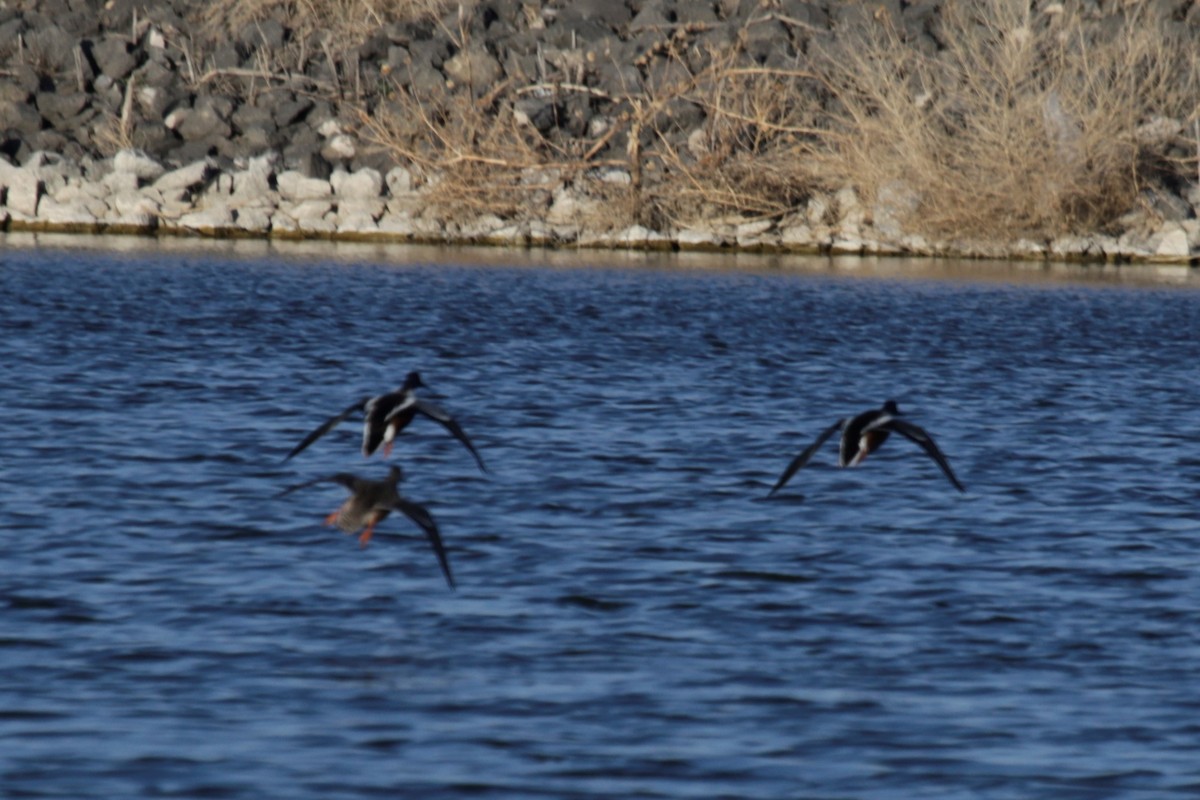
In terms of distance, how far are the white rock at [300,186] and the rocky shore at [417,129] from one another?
0.05 meters

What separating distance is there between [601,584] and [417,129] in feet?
102

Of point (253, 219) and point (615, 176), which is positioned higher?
point (615, 176)

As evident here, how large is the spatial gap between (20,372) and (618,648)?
12745 mm

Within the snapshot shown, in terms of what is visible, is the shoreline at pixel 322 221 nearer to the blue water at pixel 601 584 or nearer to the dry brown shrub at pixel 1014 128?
the dry brown shrub at pixel 1014 128

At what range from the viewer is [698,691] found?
354 inches

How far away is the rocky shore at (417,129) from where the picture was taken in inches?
1577

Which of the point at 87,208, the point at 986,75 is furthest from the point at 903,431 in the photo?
the point at 87,208

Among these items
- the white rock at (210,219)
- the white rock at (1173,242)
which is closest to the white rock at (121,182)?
the white rock at (210,219)

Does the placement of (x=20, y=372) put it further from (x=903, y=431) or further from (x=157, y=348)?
(x=903, y=431)

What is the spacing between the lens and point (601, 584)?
36.3 feet

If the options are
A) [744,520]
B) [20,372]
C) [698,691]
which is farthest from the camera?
[20,372]

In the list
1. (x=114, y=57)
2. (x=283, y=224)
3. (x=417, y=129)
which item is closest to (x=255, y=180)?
(x=283, y=224)

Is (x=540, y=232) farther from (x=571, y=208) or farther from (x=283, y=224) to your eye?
(x=283, y=224)

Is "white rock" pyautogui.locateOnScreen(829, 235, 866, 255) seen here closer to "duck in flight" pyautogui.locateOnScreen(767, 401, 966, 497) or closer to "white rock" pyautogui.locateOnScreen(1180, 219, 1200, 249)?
"white rock" pyautogui.locateOnScreen(1180, 219, 1200, 249)
